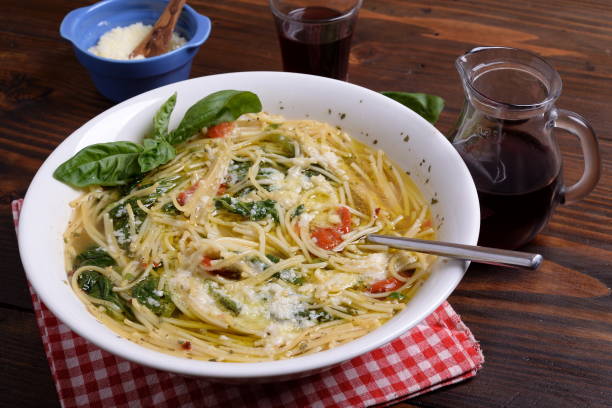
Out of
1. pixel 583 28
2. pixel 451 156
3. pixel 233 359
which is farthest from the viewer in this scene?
pixel 583 28

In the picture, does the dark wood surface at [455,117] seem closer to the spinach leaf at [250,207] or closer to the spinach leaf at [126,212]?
the spinach leaf at [126,212]

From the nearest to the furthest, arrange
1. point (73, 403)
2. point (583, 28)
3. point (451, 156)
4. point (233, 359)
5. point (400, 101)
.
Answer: point (233, 359) → point (73, 403) → point (451, 156) → point (400, 101) → point (583, 28)

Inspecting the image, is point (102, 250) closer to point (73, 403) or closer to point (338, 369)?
point (73, 403)

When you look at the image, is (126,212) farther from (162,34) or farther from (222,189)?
(162,34)

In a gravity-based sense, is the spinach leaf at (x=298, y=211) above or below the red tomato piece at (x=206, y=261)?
above

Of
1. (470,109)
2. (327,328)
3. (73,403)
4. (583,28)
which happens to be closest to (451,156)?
(470,109)

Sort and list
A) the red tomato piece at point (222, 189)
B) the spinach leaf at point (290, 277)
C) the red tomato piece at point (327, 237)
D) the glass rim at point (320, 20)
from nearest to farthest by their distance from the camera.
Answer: the spinach leaf at point (290, 277) → the red tomato piece at point (327, 237) → the red tomato piece at point (222, 189) → the glass rim at point (320, 20)

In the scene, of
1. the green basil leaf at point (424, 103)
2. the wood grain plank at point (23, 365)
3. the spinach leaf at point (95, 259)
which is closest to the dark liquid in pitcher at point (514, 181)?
the green basil leaf at point (424, 103)
